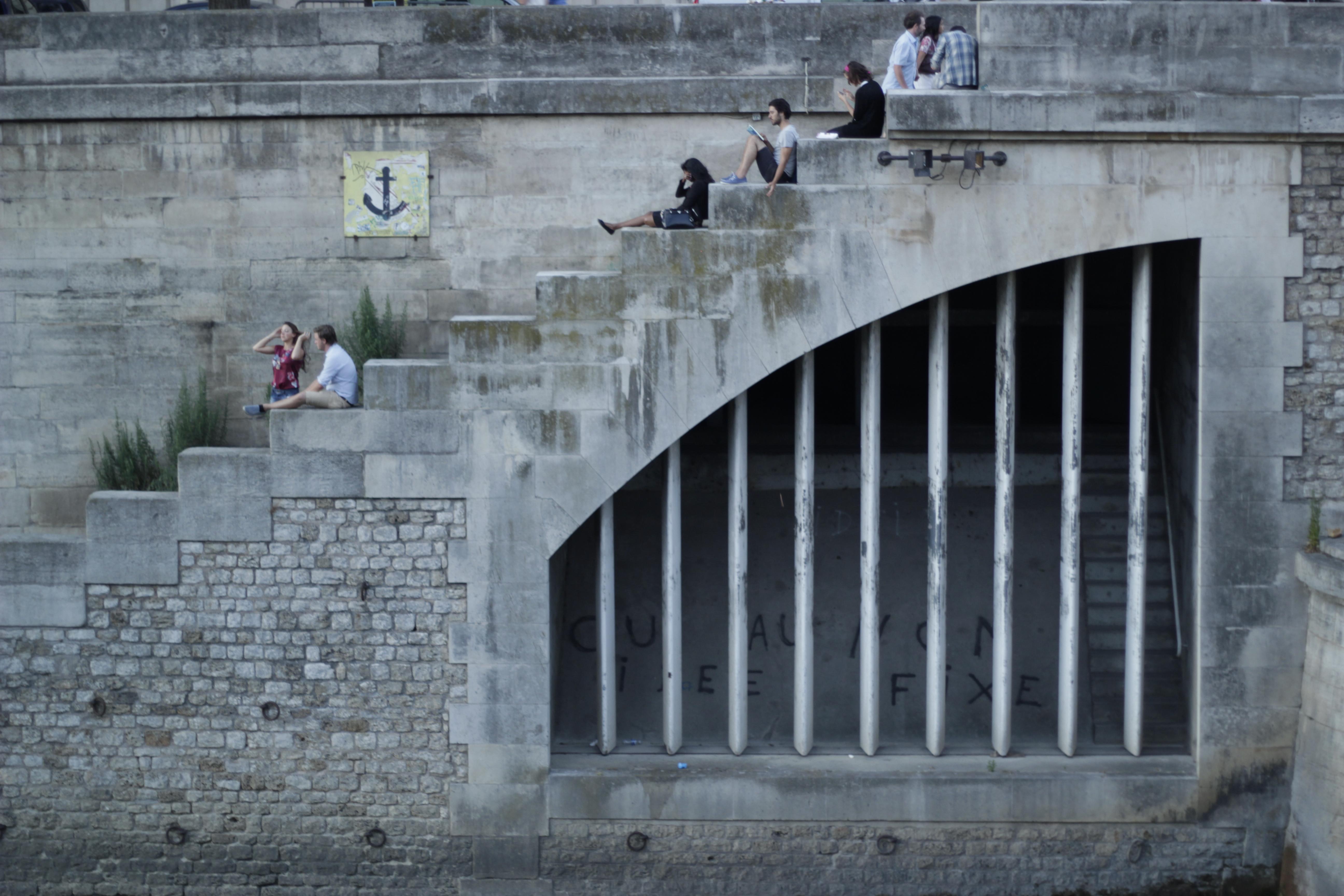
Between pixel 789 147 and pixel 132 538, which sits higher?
pixel 789 147

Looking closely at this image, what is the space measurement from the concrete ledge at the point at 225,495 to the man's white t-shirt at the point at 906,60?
581 centimetres

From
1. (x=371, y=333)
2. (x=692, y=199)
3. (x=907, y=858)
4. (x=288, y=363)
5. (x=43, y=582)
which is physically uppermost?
(x=692, y=199)

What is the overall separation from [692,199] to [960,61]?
7.48 ft

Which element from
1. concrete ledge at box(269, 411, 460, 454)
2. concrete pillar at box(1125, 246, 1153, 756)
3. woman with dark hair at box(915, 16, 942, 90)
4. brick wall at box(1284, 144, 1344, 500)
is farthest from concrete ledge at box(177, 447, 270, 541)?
brick wall at box(1284, 144, 1344, 500)

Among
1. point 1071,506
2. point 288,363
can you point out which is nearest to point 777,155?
point 1071,506

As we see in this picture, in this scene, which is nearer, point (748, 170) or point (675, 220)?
point (675, 220)

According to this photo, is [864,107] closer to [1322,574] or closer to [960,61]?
[960,61]

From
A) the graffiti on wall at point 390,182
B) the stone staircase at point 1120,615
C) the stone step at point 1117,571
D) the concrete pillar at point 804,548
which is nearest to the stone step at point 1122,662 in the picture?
the stone staircase at point 1120,615

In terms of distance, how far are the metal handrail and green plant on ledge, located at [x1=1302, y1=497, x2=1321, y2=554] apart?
5.19 ft

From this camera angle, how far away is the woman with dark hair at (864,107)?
995 cm

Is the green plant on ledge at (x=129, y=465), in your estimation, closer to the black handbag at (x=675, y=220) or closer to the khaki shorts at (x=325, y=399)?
the khaki shorts at (x=325, y=399)

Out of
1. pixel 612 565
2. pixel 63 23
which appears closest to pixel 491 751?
pixel 612 565

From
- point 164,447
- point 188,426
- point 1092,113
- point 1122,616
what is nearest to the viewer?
point 1092,113

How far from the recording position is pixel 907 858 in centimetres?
1030
